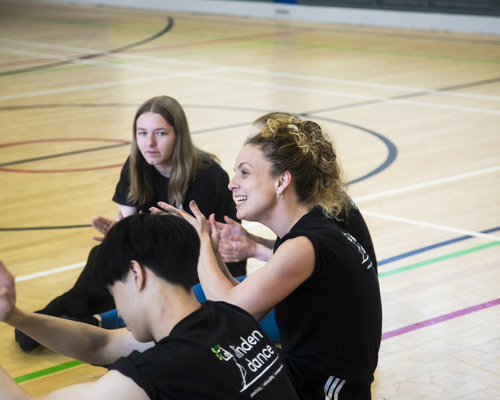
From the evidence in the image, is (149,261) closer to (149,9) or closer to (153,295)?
(153,295)

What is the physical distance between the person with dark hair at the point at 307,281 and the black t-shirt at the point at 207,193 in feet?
3.56

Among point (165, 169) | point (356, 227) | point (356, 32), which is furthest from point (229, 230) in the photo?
point (356, 32)

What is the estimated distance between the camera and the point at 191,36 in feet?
46.2

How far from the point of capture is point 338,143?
6488 mm

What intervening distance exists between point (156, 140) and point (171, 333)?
1949 millimetres

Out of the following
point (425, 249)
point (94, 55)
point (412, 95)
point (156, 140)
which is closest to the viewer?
point (156, 140)

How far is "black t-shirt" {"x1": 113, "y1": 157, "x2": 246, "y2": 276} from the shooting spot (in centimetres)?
342

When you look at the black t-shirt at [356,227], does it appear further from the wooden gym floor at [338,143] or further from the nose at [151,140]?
the nose at [151,140]

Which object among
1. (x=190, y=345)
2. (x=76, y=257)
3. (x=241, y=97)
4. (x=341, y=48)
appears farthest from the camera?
(x=341, y=48)

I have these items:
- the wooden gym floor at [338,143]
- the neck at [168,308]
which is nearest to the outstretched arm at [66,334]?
the neck at [168,308]

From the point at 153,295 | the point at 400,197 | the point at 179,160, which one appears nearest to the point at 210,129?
the point at 400,197

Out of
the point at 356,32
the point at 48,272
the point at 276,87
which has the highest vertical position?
the point at 356,32

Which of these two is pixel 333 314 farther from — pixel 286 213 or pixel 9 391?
pixel 9 391

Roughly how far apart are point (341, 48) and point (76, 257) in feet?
29.0
